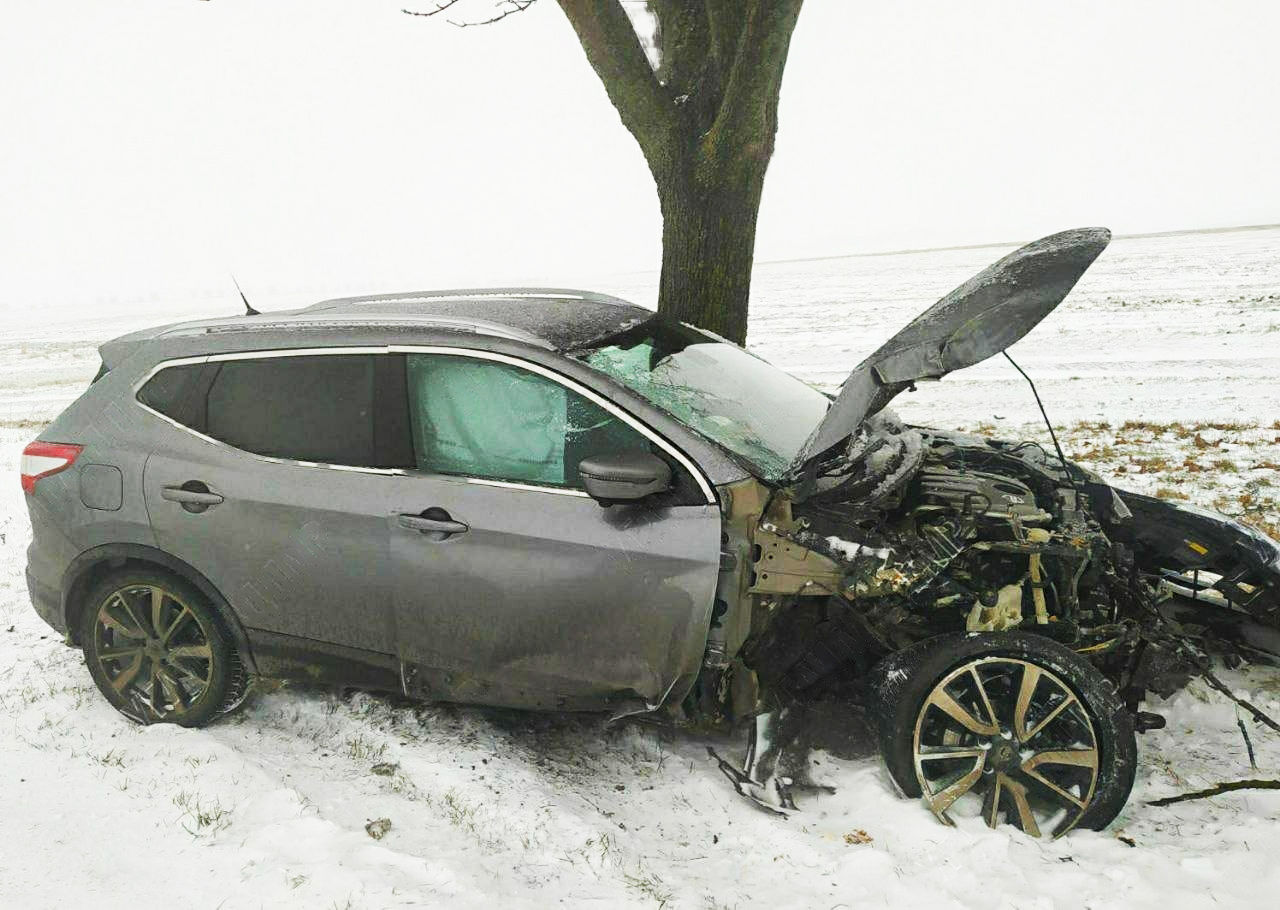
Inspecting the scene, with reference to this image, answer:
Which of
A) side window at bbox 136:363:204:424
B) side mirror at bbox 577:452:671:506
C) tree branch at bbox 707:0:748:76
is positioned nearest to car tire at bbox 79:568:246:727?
side window at bbox 136:363:204:424

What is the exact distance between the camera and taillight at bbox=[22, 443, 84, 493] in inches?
156

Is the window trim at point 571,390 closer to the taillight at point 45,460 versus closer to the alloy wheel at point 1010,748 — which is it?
the alloy wheel at point 1010,748

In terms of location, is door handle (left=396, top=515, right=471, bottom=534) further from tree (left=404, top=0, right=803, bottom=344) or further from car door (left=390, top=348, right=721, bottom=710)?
tree (left=404, top=0, right=803, bottom=344)

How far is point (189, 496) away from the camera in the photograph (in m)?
3.73

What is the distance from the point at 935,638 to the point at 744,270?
356 cm

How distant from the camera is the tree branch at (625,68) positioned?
594 cm

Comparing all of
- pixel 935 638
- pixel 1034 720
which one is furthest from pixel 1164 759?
pixel 935 638

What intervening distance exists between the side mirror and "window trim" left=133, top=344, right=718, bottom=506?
145 millimetres

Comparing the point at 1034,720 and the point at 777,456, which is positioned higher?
the point at 777,456

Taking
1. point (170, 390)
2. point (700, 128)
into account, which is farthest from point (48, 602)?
point (700, 128)

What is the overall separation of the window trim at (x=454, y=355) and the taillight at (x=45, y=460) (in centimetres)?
38

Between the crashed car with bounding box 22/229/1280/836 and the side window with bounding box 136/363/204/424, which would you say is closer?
the crashed car with bounding box 22/229/1280/836

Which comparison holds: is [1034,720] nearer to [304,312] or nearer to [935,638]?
[935,638]

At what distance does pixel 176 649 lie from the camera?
3902mm
